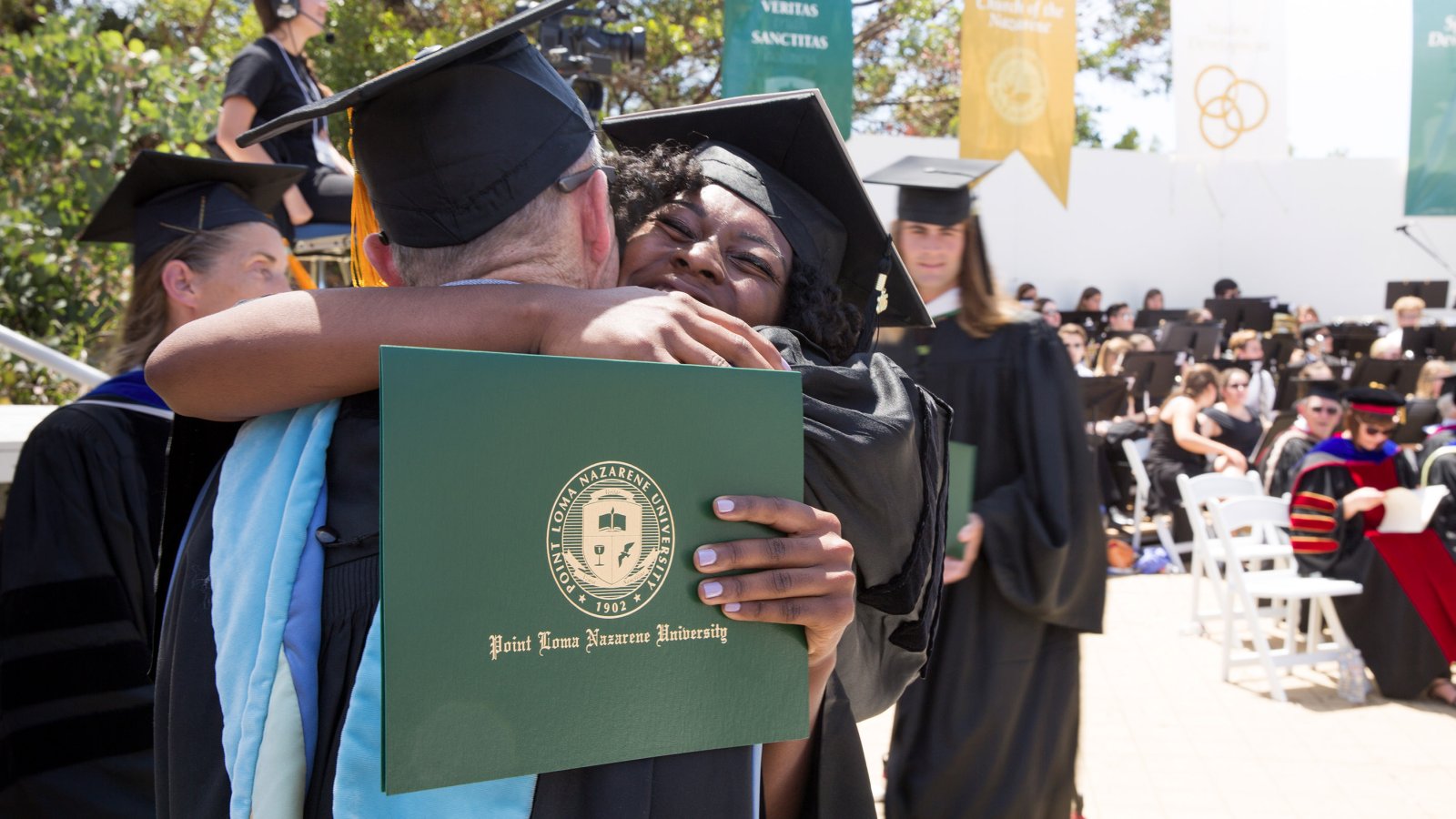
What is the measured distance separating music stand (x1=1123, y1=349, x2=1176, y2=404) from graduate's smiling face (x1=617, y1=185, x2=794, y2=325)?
11.0m

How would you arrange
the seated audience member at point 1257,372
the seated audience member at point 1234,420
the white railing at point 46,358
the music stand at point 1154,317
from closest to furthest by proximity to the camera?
the white railing at point 46,358 → the seated audience member at point 1234,420 → the seated audience member at point 1257,372 → the music stand at point 1154,317

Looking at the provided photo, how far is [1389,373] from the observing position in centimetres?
1311

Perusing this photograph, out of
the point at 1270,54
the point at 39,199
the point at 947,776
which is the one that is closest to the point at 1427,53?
the point at 1270,54

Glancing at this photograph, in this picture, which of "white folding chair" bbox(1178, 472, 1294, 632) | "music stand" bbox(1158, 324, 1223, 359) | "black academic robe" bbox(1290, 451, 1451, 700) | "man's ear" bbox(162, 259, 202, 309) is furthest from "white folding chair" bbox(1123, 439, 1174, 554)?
"man's ear" bbox(162, 259, 202, 309)

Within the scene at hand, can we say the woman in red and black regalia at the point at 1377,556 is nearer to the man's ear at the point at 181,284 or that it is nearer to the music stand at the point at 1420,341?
the man's ear at the point at 181,284

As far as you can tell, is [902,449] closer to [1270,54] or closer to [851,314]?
[851,314]

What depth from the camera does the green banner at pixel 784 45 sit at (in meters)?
7.43

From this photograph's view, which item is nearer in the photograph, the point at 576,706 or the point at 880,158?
the point at 576,706

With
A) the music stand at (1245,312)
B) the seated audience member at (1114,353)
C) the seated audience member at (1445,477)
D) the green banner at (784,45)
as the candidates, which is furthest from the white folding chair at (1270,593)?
the music stand at (1245,312)

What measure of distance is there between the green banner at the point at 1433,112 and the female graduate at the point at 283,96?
11475mm

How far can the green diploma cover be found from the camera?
891mm

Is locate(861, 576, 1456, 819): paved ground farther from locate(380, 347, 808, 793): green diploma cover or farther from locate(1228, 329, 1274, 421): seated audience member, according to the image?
locate(1228, 329, 1274, 421): seated audience member

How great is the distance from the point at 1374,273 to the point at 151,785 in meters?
21.6

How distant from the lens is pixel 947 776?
3.36m
